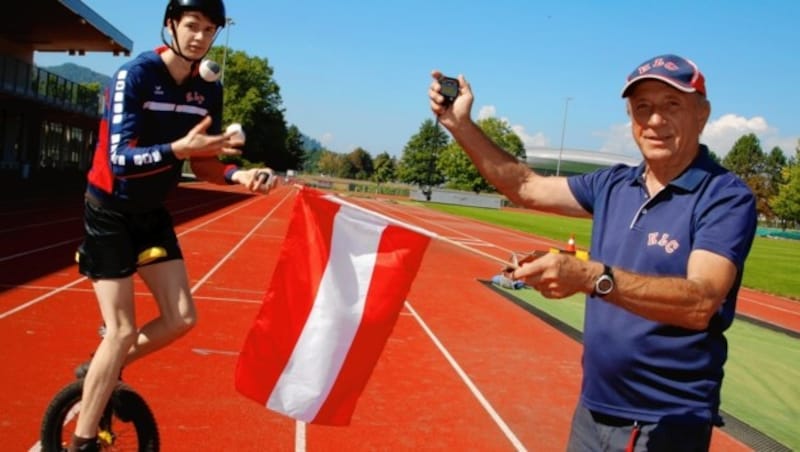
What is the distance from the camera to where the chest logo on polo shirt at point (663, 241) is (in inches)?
84.7

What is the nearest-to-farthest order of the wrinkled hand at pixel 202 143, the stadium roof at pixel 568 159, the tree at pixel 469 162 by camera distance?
the wrinkled hand at pixel 202 143
the tree at pixel 469 162
the stadium roof at pixel 568 159

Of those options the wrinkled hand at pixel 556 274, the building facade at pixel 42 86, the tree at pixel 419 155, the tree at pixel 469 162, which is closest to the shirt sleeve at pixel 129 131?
the wrinkled hand at pixel 556 274

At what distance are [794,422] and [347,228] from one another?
575 centimetres

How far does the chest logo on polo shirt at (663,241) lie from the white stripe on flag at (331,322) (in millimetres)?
1150

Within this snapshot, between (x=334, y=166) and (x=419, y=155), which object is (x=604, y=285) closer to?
(x=419, y=155)

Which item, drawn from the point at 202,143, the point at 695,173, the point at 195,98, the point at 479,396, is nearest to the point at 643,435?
the point at 695,173

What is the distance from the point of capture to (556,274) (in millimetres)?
1796

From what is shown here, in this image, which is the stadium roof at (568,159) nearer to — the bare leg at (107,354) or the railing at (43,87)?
the railing at (43,87)

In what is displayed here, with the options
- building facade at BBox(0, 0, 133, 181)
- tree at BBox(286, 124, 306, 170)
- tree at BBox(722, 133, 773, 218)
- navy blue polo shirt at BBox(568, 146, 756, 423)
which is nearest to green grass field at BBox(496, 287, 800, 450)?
navy blue polo shirt at BBox(568, 146, 756, 423)

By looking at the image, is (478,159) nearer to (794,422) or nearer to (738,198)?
(738,198)

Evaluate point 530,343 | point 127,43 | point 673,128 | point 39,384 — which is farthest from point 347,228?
point 127,43

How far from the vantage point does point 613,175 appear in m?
2.66

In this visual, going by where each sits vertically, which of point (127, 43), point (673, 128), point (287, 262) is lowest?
point (287, 262)

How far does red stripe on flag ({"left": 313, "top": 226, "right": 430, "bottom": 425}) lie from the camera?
9.21 ft
